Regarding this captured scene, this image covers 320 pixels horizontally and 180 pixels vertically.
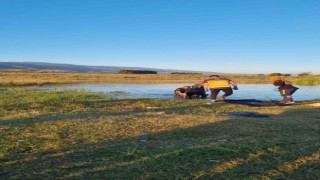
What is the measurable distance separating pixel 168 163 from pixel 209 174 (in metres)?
0.83

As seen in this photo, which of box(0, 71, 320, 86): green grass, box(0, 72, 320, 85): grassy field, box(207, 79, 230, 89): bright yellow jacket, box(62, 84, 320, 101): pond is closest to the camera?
box(207, 79, 230, 89): bright yellow jacket

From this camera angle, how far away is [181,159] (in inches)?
261

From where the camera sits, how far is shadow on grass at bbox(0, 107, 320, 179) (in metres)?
5.86

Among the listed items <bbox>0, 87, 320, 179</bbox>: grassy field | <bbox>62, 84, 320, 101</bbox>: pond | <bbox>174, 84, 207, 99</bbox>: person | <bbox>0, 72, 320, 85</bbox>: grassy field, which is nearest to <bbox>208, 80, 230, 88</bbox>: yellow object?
<bbox>62, 84, 320, 101</bbox>: pond

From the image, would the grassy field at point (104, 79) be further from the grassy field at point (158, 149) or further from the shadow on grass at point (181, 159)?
the shadow on grass at point (181, 159)

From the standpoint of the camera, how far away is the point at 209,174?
5.85 metres

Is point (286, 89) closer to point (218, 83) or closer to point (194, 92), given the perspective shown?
point (218, 83)

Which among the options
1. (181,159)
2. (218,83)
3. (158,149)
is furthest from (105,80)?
(181,159)

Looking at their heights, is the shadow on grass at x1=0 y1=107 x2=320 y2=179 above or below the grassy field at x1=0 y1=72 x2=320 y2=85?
above

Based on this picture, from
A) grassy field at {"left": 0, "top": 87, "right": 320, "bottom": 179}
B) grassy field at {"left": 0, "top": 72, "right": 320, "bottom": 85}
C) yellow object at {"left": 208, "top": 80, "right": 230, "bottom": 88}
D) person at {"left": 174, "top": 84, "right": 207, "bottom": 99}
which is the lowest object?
grassy field at {"left": 0, "top": 72, "right": 320, "bottom": 85}

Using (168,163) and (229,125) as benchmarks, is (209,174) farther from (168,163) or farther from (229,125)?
(229,125)

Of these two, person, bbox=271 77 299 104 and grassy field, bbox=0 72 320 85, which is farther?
grassy field, bbox=0 72 320 85

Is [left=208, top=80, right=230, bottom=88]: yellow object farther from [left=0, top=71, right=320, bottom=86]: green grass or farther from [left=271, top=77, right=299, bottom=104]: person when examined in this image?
[left=0, top=71, right=320, bottom=86]: green grass

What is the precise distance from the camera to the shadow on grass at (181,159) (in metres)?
5.86
